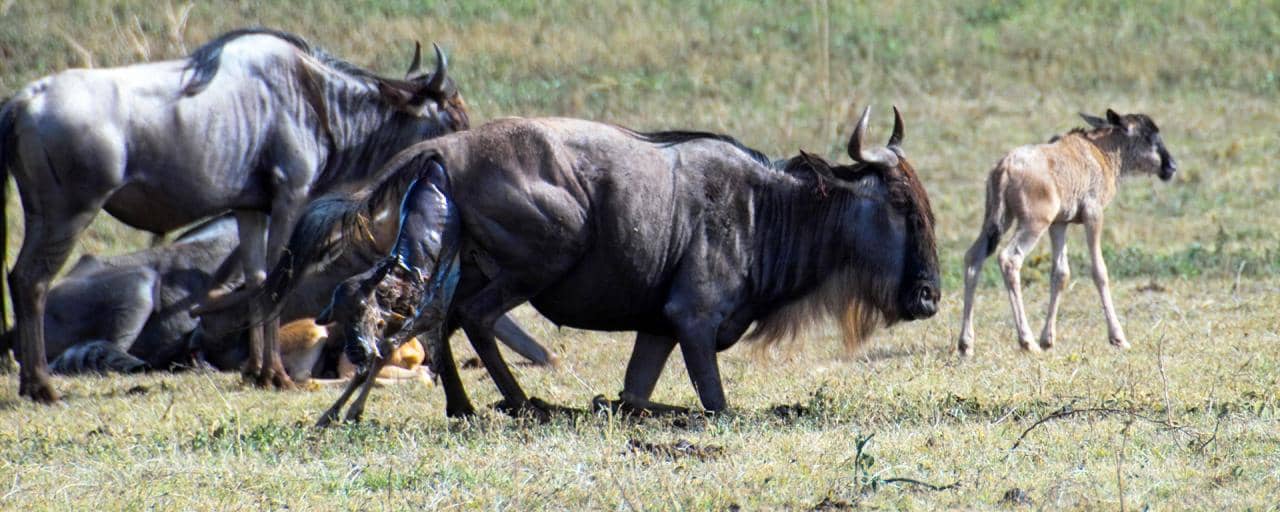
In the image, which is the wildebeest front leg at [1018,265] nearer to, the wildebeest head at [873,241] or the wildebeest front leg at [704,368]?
the wildebeest head at [873,241]

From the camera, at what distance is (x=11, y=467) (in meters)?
6.21

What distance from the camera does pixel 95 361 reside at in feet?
33.8

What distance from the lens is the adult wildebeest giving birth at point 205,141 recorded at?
879cm

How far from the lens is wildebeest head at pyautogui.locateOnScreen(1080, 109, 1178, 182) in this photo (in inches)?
484

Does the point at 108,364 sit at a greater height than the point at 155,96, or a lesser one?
lesser

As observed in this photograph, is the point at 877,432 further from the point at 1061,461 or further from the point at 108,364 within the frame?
the point at 108,364

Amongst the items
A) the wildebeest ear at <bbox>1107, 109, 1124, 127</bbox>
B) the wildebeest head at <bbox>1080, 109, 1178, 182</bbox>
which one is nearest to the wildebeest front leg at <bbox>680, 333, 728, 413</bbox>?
the wildebeest head at <bbox>1080, 109, 1178, 182</bbox>

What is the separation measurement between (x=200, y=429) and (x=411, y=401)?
5.18ft

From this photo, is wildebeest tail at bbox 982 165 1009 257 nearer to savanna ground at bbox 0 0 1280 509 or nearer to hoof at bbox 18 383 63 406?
savanna ground at bbox 0 0 1280 509

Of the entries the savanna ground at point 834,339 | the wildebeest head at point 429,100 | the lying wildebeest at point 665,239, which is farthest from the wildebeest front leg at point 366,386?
the wildebeest head at point 429,100

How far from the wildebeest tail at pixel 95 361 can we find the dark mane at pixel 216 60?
2.05 metres

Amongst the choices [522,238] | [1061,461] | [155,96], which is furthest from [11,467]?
[1061,461]

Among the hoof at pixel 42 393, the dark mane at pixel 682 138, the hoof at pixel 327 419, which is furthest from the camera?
the hoof at pixel 42 393

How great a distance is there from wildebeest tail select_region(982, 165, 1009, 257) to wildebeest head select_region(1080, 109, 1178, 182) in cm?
147
